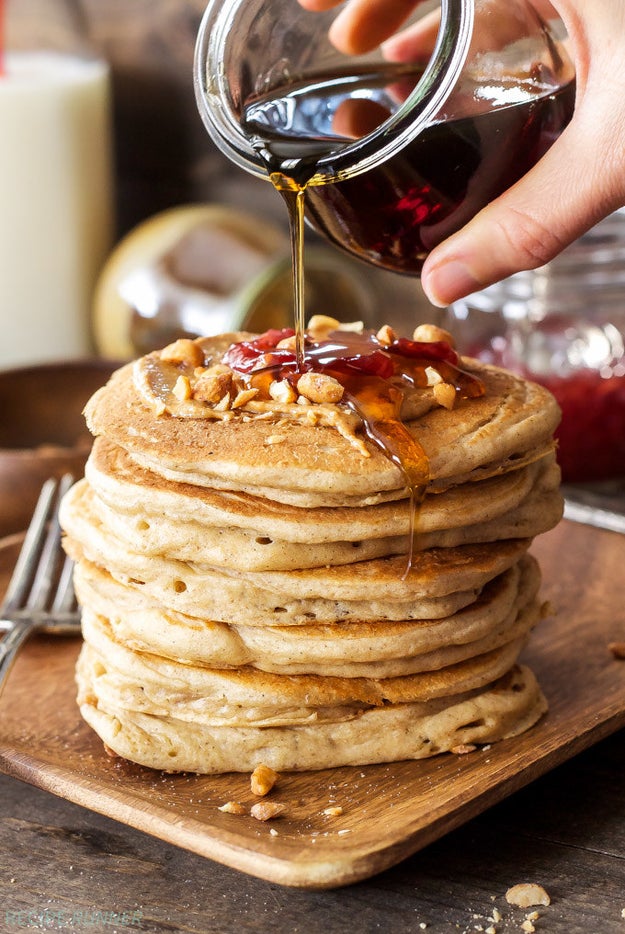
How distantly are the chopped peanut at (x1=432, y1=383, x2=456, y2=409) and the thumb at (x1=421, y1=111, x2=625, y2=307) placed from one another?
141 millimetres

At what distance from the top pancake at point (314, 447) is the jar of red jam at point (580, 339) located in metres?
1.13

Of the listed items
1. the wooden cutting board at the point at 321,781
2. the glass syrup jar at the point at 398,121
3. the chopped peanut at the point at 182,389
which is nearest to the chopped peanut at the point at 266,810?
the wooden cutting board at the point at 321,781

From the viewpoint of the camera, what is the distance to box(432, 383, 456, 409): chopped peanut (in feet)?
5.62

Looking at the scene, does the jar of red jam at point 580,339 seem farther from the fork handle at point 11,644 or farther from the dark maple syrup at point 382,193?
the fork handle at point 11,644

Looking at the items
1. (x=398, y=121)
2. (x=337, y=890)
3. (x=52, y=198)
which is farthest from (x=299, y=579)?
(x=52, y=198)

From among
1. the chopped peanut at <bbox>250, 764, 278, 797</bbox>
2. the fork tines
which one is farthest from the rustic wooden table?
the fork tines

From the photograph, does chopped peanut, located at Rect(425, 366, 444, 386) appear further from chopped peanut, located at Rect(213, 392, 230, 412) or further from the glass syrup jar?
chopped peanut, located at Rect(213, 392, 230, 412)

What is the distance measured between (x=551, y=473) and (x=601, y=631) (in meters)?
0.41

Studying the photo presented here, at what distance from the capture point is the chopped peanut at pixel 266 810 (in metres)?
1.55

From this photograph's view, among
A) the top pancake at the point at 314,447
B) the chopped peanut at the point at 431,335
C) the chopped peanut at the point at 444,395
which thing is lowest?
the top pancake at the point at 314,447

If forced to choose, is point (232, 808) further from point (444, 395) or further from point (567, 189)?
point (567, 189)

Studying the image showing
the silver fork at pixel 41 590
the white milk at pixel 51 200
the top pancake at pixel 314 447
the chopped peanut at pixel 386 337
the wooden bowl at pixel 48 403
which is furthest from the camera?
the white milk at pixel 51 200

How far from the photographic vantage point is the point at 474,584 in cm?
168

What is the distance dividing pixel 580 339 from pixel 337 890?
5.90 feet
